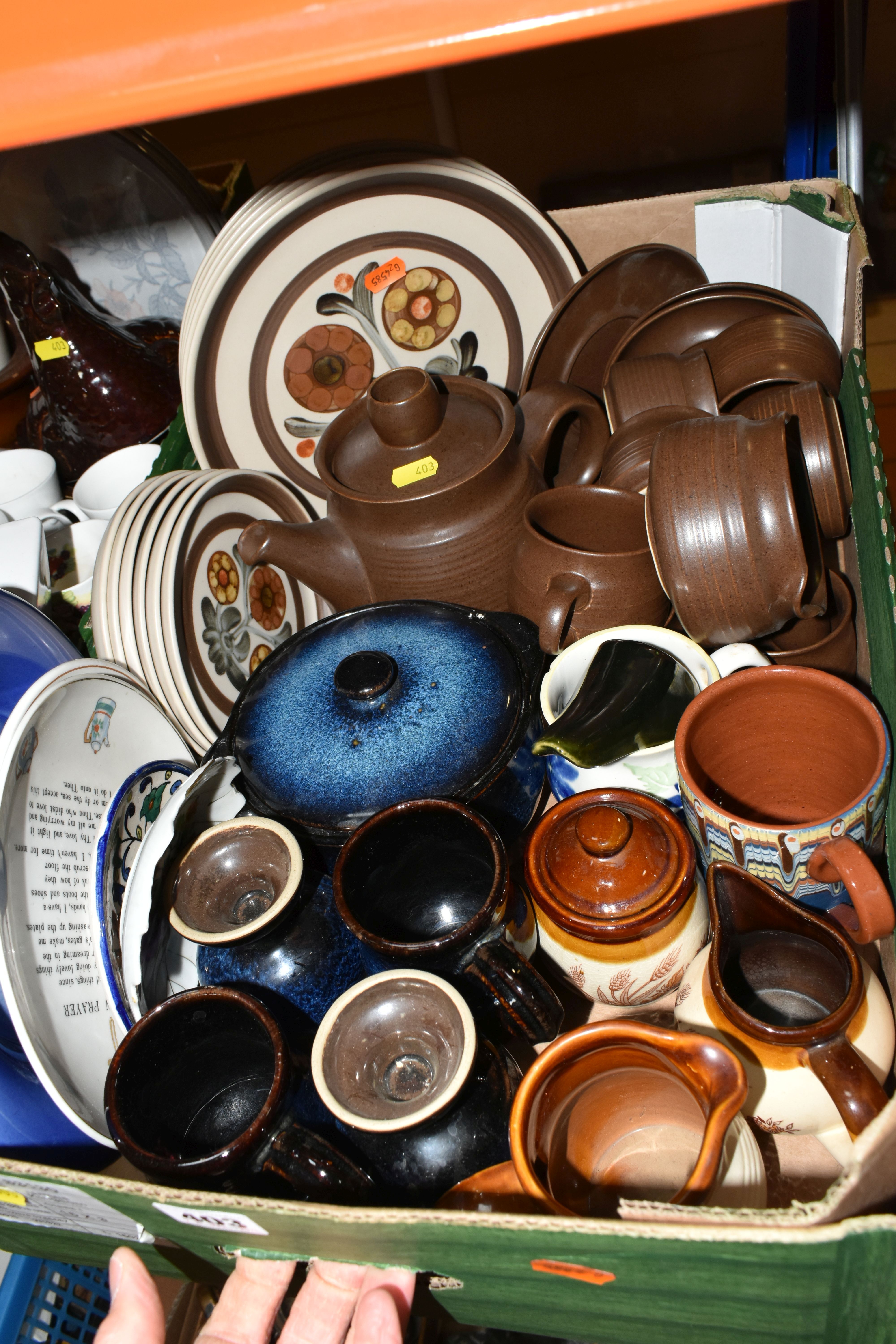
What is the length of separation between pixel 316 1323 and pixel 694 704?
0.48m

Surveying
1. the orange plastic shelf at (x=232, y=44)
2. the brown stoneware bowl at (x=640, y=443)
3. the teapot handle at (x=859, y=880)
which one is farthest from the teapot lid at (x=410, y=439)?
the orange plastic shelf at (x=232, y=44)

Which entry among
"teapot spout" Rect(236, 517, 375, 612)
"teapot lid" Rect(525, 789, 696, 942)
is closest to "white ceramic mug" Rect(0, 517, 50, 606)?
"teapot spout" Rect(236, 517, 375, 612)

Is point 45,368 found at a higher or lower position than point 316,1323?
higher

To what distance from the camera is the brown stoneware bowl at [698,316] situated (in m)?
0.96

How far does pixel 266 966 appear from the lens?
663 millimetres

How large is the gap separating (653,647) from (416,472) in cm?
29

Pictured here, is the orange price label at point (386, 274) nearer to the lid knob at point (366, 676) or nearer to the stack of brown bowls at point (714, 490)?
the stack of brown bowls at point (714, 490)

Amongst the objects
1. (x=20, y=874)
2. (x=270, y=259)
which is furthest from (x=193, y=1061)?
(x=270, y=259)

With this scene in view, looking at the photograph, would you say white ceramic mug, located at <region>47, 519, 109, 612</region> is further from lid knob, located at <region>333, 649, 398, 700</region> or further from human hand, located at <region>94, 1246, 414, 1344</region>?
human hand, located at <region>94, 1246, 414, 1344</region>

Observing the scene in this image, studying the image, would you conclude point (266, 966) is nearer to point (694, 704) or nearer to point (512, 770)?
point (512, 770)

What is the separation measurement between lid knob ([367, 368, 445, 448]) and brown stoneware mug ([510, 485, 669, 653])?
0.13m

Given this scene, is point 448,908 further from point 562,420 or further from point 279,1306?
point 562,420

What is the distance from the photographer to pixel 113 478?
1.32 meters

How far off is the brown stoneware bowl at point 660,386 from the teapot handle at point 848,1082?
603 mm
